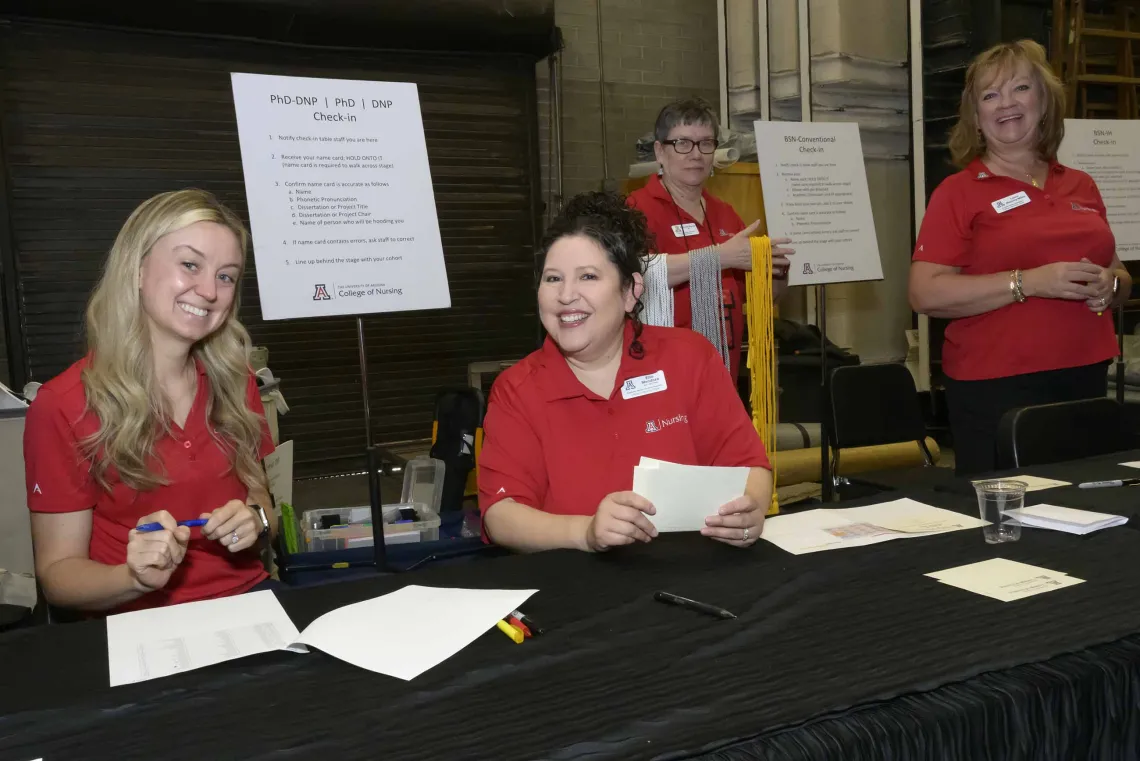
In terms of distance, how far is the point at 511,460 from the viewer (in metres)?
1.75

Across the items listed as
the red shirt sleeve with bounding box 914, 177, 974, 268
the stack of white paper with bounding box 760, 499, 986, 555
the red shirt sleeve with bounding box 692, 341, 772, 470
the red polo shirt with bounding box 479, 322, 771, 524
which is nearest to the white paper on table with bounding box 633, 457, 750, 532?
the stack of white paper with bounding box 760, 499, 986, 555

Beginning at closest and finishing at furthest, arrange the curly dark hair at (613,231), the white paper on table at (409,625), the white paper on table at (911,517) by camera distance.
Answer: the white paper on table at (409,625)
the white paper on table at (911,517)
the curly dark hair at (613,231)

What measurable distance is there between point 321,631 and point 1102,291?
2154mm

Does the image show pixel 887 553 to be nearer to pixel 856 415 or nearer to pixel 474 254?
pixel 856 415

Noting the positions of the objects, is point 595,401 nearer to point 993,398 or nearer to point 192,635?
point 192,635

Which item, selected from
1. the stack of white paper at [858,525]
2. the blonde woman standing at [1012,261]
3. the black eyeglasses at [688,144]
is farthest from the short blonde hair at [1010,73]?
the stack of white paper at [858,525]

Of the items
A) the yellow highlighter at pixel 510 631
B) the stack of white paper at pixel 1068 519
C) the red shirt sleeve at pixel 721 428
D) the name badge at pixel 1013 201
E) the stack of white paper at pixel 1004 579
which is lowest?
the yellow highlighter at pixel 510 631

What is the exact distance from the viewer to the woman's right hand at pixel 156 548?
1.34m

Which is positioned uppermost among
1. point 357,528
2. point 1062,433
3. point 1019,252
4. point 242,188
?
point 242,188

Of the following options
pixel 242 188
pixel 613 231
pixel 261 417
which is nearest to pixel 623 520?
pixel 613 231

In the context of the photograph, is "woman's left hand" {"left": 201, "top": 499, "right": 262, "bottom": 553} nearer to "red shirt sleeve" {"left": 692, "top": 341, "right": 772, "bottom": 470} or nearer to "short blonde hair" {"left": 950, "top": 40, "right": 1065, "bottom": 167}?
"red shirt sleeve" {"left": 692, "top": 341, "right": 772, "bottom": 470}

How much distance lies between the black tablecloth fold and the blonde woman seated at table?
1.40ft

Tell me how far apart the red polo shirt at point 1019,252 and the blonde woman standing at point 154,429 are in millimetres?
1890

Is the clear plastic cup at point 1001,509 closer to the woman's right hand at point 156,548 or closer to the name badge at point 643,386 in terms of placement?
the name badge at point 643,386
